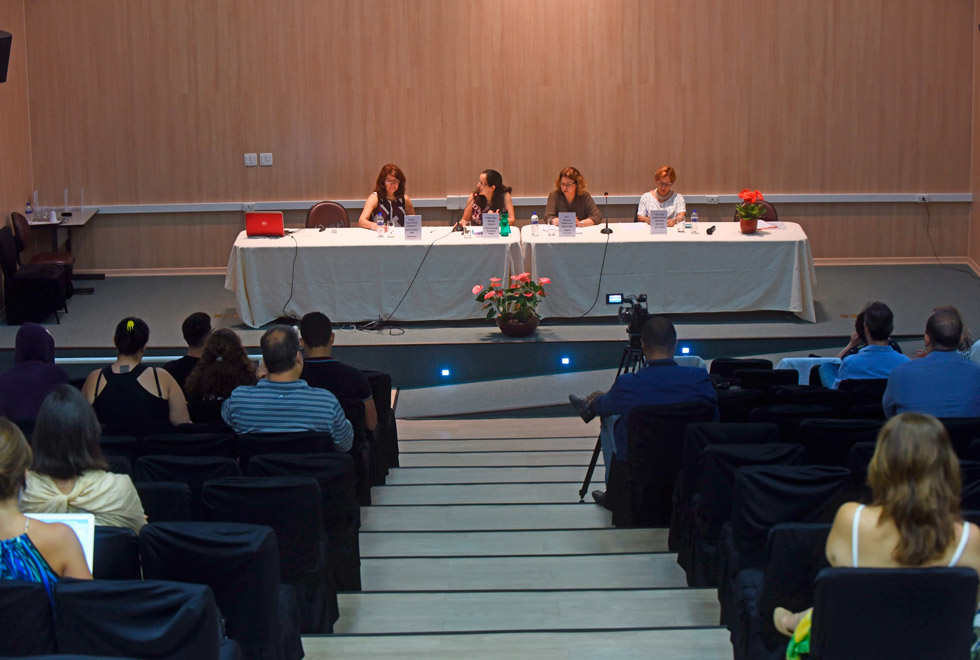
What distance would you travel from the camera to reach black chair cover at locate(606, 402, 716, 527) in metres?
4.25

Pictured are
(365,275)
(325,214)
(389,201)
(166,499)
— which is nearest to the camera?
(166,499)

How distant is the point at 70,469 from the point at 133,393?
138cm

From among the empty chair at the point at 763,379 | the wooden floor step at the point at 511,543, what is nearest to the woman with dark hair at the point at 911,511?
the wooden floor step at the point at 511,543

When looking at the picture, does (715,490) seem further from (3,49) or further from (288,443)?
(3,49)

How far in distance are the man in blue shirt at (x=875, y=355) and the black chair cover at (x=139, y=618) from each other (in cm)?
322

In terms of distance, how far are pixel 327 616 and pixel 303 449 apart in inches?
23.9

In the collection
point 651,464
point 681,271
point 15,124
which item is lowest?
point 651,464

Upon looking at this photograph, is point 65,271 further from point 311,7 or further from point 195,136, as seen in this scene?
point 311,7

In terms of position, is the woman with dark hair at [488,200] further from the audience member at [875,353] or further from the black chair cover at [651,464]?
the black chair cover at [651,464]

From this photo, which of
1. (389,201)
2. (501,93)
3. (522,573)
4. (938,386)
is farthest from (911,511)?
(501,93)

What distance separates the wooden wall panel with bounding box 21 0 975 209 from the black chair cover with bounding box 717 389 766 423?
5.47m

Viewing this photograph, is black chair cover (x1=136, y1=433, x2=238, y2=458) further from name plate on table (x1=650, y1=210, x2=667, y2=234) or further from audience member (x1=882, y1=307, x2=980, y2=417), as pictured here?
name plate on table (x1=650, y1=210, x2=667, y2=234)

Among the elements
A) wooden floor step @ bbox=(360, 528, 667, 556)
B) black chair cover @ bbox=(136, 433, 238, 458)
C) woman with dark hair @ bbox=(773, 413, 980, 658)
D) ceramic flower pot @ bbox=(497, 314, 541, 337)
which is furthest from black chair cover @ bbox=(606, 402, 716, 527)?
ceramic flower pot @ bbox=(497, 314, 541, 337)

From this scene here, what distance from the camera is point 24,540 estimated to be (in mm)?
2613
